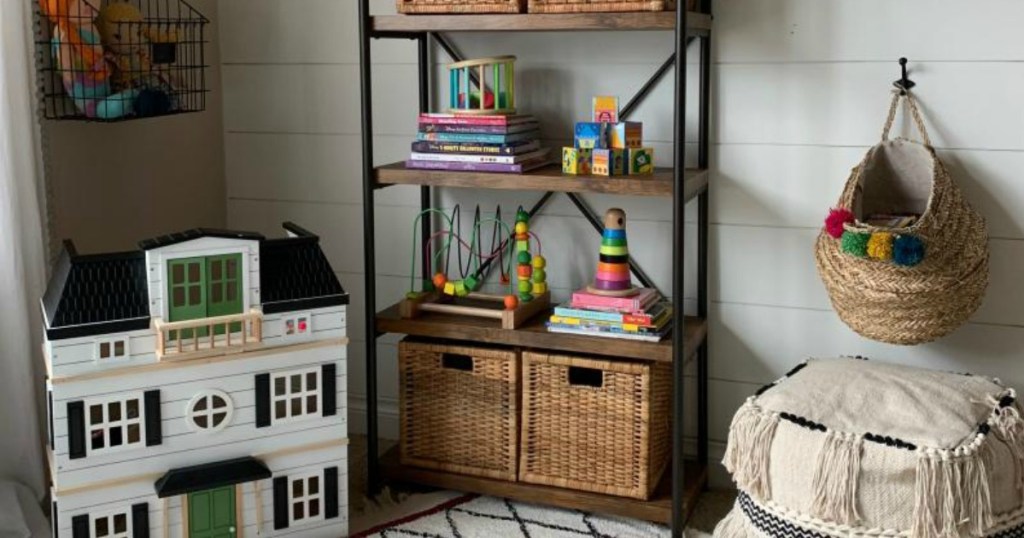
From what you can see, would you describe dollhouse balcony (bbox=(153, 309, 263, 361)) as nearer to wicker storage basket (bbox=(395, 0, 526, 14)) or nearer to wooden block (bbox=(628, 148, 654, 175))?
wicker storage basket (bbox=(395, 0, 526, 14))

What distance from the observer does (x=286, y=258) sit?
8.25ft

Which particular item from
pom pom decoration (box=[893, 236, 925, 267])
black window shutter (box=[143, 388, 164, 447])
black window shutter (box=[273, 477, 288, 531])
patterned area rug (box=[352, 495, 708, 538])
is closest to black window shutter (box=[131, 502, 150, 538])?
black window shutter (box=[143, 388, 164, 447])

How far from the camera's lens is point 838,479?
2117mm

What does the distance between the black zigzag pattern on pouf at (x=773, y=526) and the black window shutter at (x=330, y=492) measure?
2.84 ft

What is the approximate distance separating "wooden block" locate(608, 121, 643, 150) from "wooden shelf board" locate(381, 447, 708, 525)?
2.54 ft

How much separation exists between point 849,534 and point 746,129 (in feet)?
3.28

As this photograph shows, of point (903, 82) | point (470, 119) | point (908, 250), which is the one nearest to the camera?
point (908, 250)

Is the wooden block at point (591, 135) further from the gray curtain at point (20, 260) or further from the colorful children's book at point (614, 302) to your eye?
the gray curtain at point (20, 260)

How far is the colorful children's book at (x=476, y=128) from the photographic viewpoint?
2.64 metres

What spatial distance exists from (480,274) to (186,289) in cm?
87

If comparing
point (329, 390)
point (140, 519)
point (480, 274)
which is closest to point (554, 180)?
point (480, 274)

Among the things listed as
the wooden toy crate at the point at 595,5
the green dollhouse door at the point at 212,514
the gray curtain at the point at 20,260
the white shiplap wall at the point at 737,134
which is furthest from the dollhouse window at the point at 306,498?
the wooden toy crate at the point at 595,5

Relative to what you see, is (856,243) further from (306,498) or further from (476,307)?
(306,498)

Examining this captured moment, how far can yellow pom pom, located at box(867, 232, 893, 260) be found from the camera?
2.36 meters
